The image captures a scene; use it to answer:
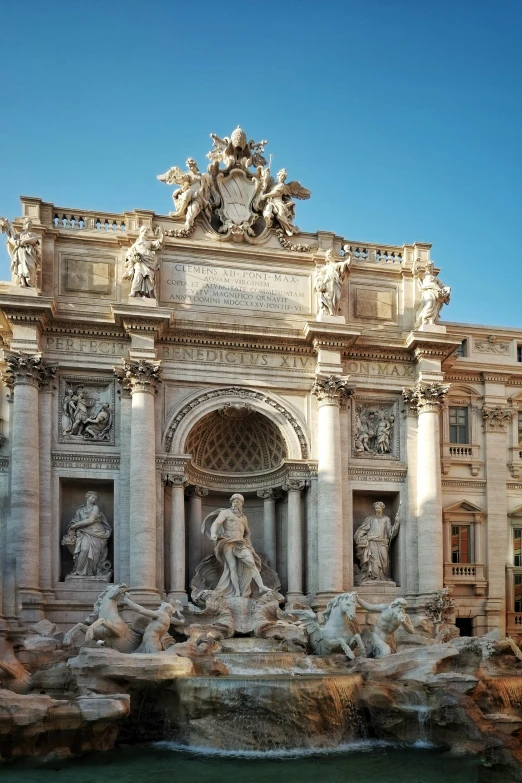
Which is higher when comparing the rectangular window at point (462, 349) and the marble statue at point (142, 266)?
the marble statue at point (142, 266)

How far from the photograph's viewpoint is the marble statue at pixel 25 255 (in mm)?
23078

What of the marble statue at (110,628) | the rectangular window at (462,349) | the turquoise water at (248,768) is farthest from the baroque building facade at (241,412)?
the turquoise water at (248,768)

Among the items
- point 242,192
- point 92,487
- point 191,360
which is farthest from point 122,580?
point 242,192

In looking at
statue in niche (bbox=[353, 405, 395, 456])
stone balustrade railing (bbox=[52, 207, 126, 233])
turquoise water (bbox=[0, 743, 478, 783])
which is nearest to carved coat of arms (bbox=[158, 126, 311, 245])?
stone balustrade railing (bbox=[52, 207, 126, 233])

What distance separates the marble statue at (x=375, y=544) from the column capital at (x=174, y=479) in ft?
17.2

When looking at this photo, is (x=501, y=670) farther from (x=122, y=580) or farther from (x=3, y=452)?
(x=3, y=452)

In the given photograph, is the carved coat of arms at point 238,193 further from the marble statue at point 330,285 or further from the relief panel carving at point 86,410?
the relief panel carving at point 86,410

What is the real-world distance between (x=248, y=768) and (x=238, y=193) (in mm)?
16408

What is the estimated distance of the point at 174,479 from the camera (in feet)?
77.2

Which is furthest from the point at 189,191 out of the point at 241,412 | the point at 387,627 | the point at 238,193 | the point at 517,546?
the point at 517,546

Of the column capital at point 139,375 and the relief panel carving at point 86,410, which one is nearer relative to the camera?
the column capital at point 139,375

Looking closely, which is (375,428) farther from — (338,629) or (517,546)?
(338,629)

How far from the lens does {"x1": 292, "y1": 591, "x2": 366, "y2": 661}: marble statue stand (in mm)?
20312

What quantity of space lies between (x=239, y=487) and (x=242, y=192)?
28.5 ft
